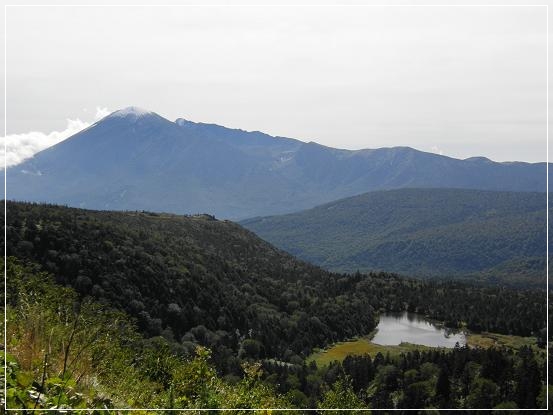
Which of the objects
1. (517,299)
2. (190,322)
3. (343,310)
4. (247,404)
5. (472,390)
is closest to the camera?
(247,404)

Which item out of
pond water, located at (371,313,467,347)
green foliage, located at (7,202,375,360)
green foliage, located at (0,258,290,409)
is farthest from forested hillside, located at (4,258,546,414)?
pond water, located at (371,313,467,347)

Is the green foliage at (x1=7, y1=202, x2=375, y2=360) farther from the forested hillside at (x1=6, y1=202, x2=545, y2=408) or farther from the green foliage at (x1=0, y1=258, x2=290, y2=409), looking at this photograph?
the green foliage at (x1=0, y1=258, x2=290, y2=409)

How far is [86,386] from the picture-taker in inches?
341

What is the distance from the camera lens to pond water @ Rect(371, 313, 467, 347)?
112 m

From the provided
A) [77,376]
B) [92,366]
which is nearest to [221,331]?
[92,366]

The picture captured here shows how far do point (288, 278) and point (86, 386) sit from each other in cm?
13171

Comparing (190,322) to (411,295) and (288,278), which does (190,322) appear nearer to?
(288,278)

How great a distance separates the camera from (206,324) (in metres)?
84.1

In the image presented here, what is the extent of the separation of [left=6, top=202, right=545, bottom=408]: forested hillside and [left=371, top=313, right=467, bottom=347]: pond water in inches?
193

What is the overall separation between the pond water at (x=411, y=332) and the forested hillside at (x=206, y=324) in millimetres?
4893

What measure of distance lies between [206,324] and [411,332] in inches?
2320

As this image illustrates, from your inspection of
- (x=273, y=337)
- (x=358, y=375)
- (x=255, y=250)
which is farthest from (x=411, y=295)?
(x=358, y=375)

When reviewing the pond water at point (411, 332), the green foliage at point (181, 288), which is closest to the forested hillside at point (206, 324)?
the green foliage at point (181, 288)

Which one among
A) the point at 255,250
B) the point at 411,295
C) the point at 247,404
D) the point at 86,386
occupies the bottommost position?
the point at 411,295
